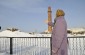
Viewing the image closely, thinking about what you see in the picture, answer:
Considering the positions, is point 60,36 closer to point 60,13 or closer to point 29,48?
point 60,13

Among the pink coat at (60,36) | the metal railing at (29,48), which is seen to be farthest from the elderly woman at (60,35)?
the metal railing at (29,48)

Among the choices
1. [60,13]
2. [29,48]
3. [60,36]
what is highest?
[60,13]

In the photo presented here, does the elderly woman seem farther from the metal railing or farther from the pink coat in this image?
the metal railing

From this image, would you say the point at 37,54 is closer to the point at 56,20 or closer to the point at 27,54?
the point at 27,54

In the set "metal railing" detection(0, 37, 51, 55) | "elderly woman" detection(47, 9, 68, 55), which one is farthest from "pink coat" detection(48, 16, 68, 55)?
"metal railing" detection(0, 37, 51, 55)

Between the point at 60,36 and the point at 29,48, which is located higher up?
the point at 60,36

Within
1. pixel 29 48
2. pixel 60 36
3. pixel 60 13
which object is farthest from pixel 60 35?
pixel 29 48

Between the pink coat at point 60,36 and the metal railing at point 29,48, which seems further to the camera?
the metal railing at point 29,48

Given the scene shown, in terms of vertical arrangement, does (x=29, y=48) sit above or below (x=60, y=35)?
below

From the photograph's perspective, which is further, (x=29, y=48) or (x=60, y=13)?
(x=29, y=48)

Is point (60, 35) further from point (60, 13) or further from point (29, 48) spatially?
point (29, 48)

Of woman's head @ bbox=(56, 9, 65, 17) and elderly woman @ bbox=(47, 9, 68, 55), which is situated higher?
woman's head @ bbox=(56, 9, 65, 17)

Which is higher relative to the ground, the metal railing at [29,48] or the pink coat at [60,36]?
the pink coat at [60,36]

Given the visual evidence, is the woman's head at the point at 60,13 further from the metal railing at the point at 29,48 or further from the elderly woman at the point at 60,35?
the metal railing at the point at 29,48
